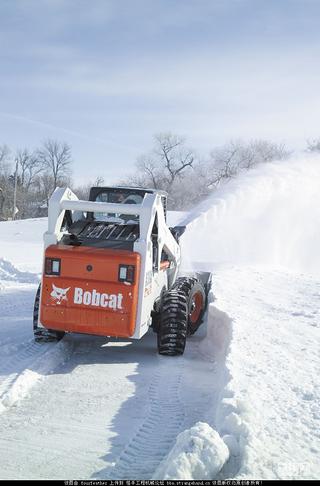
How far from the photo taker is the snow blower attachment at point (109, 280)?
256 inches

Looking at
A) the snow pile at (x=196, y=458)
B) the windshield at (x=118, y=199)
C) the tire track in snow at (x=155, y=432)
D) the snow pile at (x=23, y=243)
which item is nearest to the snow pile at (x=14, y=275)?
the snow pile at (x=23, y=243)

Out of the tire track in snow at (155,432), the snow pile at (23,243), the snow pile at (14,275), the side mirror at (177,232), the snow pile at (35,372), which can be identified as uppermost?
the side mirror at (177,232)

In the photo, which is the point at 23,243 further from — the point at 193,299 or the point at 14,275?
the point at 193,299

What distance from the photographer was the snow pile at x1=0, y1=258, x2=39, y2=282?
602 inches

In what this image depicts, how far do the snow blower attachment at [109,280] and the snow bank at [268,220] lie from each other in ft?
24.4

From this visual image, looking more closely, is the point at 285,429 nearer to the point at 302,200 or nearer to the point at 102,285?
the point at 102,285

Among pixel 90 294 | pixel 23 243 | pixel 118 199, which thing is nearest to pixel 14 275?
pixel 118 199

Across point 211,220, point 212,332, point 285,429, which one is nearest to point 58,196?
point 212,332

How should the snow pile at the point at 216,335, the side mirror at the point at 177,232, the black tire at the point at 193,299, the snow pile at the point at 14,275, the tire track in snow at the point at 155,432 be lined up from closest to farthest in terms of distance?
the tire track in snow at the point at 155,432 < the snow pile at the point at 216,335 < the black tire at the point at 193,299 < the side mirror at the point at 177,232 < the snow pile at the point at 14,275

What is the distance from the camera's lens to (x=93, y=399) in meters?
5.50

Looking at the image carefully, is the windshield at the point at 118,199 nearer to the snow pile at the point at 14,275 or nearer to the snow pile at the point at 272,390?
the snow pile at the point at 272,390

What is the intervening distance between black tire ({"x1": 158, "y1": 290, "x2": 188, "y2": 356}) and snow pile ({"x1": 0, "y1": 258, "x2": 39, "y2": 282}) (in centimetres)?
870

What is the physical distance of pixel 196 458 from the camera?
3.54 m

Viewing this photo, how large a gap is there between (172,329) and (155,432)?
254 cm
